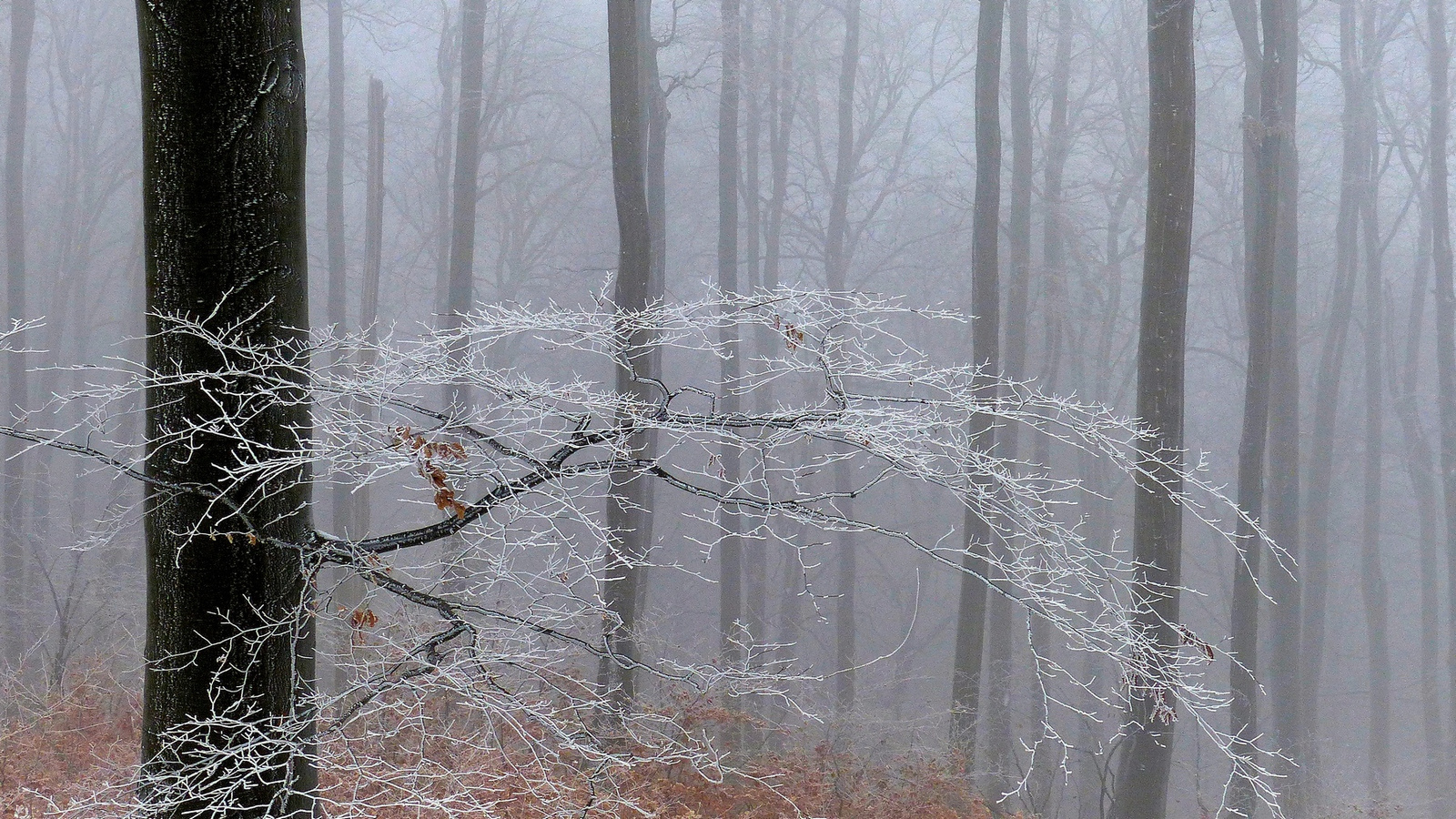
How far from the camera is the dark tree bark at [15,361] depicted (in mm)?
12266

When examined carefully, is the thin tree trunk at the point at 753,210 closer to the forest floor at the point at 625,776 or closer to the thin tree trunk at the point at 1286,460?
the forest floor at the point at 625,776

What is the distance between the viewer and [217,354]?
10.9ft

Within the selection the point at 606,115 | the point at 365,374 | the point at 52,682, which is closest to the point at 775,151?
the point at 606,115

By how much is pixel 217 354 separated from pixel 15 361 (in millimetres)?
14228

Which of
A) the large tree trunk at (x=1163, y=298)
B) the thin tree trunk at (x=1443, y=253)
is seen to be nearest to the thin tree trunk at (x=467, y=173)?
the large tree trunk at (x=1163, y=298)

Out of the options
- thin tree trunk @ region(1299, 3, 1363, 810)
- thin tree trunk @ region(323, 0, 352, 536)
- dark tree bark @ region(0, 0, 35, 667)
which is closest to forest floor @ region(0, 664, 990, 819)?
dark tree bark @ region(0, 0, 35, 667)

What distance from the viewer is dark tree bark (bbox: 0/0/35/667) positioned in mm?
12266

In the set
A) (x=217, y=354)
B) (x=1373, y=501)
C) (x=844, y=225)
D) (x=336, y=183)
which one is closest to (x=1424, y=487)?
(x=1373, y=501)

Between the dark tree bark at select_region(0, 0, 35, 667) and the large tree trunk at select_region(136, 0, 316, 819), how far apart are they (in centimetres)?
1060

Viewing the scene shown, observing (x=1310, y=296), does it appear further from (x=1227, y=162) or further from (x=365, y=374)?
(x=365, y=374)

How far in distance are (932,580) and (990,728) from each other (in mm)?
11172

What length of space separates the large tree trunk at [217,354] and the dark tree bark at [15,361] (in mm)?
10601

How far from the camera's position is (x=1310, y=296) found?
21.1 metres

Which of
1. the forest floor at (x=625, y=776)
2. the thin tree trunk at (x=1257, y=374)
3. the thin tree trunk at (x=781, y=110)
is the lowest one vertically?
the forest floor at (x=625, y=776)
